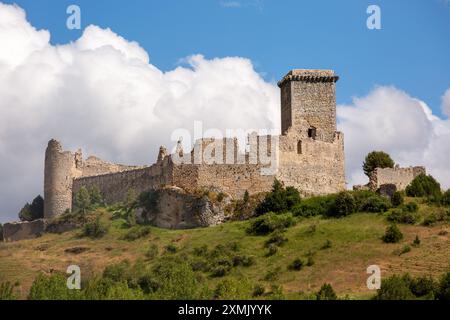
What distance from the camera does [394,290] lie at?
141 feet

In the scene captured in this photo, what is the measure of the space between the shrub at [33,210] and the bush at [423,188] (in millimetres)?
28278

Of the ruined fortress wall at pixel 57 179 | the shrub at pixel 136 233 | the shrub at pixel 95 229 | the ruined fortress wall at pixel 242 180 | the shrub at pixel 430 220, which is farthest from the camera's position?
the ruined fortress wall at pixel 57 179

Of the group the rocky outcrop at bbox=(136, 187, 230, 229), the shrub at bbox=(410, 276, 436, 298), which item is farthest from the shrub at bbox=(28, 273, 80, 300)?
the rocky outcrop at bbox=(136, 187, 230, 229)

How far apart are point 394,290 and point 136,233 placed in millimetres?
21412

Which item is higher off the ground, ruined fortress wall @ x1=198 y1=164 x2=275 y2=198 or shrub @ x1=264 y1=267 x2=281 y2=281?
ruined fortress wall @ x1=198 y1=164 x2=275 y2=198

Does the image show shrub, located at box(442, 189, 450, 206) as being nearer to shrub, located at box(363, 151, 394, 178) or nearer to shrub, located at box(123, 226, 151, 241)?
shrub, located at box(363, 151, 394, 178)

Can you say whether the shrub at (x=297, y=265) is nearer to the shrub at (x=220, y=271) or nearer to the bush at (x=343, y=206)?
the shrub at (x=220, y=271)

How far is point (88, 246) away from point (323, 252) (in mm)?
16096

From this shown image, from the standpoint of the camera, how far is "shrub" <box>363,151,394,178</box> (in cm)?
6638

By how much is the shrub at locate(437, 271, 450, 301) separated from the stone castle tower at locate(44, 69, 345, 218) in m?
18.1

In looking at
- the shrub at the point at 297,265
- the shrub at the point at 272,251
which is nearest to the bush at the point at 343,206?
the shrub at the point at 272,251

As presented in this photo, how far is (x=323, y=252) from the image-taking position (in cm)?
5225

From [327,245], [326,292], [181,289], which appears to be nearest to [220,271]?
[327,245]

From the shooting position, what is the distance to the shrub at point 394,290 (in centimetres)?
4213
